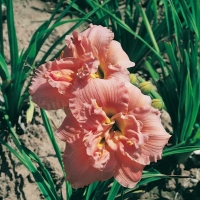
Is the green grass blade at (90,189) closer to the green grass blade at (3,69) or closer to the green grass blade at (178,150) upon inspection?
the green grass blade at (178,150)

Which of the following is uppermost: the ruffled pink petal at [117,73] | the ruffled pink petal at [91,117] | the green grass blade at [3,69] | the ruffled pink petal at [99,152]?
the ruffled pink petal at [117,73]

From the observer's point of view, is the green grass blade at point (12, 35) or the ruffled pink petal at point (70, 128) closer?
the ruffled pink petal at point (70, 128)

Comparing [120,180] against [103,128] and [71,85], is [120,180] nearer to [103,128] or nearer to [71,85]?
[103,128]

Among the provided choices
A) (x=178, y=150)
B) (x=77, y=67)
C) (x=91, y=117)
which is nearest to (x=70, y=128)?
(x=91, y=117)

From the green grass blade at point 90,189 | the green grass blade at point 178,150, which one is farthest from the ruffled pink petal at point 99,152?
the green grass blade at point 178,150

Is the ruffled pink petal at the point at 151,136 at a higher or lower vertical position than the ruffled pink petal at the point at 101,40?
lower

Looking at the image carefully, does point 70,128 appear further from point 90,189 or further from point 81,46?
point 90,189
